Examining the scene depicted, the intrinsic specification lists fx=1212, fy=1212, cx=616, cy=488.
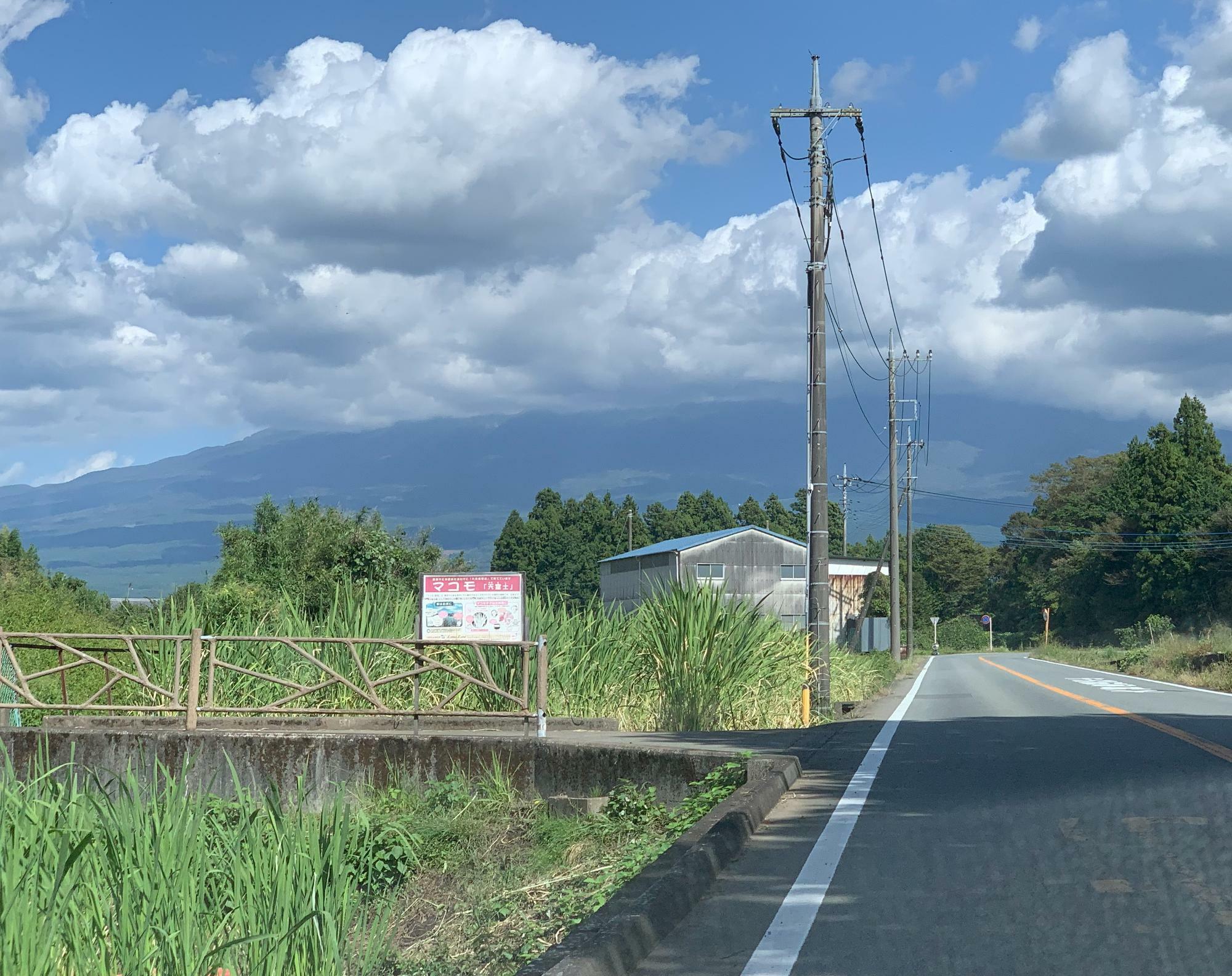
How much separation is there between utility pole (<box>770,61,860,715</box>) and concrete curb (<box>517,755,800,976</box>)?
961cm

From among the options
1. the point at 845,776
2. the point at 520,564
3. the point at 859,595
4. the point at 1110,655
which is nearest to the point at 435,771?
the point at 845,776

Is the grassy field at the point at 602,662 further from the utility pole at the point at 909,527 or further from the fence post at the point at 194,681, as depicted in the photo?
the utility pole at the point at 909,527

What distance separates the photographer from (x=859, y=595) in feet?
266

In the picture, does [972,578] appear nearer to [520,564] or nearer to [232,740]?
[520,564]

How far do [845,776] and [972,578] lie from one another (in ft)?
401

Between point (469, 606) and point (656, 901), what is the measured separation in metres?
9.20

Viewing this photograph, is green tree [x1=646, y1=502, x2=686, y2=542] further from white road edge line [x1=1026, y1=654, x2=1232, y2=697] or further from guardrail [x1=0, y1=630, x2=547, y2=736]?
guardrail [x1=0, y1=630, x2=547, y2=736]

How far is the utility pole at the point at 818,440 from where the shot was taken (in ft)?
58.2

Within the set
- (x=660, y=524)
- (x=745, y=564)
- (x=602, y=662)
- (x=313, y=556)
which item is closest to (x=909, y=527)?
(x=745, y=564)

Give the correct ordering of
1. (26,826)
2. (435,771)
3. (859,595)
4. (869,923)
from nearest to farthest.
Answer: (869,923) < (26,826) < (435,771) < (859,595)

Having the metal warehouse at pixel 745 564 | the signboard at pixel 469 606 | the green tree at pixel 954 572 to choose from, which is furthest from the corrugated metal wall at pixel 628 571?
the green tree at pixel 954 572

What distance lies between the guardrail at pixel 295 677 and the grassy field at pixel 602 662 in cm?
3

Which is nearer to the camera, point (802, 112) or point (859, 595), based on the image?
point (802, 112)

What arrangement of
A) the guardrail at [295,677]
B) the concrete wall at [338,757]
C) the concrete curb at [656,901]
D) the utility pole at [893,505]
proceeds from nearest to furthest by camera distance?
the concrete curb at [656,901]
the concrete wall at [338,757]
the guardrail at [295,677]
the utility pole at [893,505]
